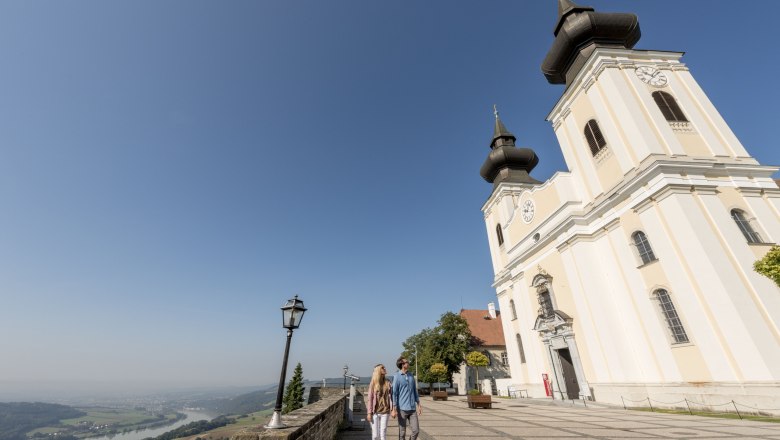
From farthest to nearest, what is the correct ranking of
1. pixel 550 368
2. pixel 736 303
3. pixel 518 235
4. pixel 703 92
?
pixel 518 235
pixel 550 368
pixel 703 92
pixel 736 303

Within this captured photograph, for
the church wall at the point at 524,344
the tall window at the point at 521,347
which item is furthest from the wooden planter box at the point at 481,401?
the tall window at the point at 521,347

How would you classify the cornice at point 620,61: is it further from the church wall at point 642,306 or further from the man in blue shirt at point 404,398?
the man in blue shirt at point 404,398

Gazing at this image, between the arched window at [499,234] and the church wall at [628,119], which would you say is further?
the arched window at [499,234]

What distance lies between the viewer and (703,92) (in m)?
17.6

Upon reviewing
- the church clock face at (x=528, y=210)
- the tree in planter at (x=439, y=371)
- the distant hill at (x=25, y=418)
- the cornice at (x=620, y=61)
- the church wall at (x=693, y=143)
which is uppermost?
the cornice at (x=620, y=61)

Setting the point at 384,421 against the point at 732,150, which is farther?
the point at 732,150

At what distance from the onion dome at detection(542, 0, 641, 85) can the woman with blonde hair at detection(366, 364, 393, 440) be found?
22206 mm

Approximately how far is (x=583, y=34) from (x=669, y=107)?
6.70 m

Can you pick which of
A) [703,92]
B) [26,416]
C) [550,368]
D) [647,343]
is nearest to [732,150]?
[703,92]

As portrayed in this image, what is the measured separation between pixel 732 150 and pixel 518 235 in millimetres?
12425

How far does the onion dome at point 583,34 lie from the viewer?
19.4 meters

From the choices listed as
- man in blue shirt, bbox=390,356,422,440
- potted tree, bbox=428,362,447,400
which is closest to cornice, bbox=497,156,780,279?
potted tree, bbox=428,362,447,400

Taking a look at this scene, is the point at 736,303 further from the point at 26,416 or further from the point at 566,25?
the point at 26,416

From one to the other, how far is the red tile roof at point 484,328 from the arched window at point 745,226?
1101 inches
